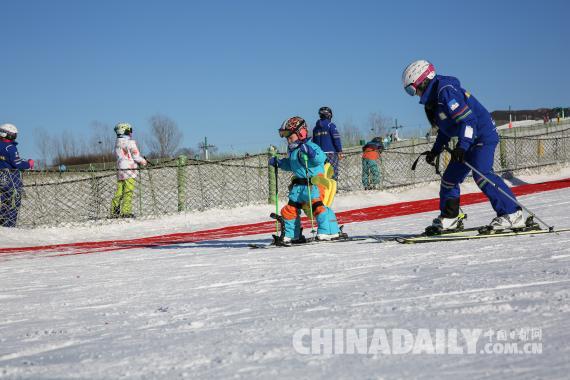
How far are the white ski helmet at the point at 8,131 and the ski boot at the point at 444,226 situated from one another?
8.35 m

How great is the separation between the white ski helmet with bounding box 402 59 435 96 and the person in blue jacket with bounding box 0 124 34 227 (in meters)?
8.20

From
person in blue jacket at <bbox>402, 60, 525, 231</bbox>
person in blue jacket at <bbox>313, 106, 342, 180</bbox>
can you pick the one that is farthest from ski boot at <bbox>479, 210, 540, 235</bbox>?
person in blue jacket at <bbox>313, 106, 342, 180</bbox>

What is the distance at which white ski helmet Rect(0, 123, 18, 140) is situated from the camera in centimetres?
1212

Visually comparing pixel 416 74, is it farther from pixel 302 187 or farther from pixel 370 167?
pixel 370 167

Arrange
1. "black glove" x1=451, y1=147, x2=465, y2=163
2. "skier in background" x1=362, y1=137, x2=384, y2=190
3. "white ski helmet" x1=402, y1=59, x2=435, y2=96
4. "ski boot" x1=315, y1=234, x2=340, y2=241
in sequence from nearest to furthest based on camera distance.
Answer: "black glove" x1=451, y1=147, x2=465, y2=163, "white ski helmet" x1=402, y1=59, x2=435, y2=96, "ski boot" x1=315, y1=234, x2=340, y2=241, "skier in background" x1=362, y1=137, x2=384, y2=190

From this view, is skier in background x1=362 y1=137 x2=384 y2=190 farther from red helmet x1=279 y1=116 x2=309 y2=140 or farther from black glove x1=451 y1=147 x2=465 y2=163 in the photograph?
black glove x1=451 y1=147 x2=465 y2=163

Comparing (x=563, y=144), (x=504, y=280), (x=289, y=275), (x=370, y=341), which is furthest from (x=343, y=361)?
(x=563, y=144)

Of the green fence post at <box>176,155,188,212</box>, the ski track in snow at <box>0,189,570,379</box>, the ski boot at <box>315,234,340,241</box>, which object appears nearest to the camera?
the ski track in snow at <box>0,189,570,379</box>

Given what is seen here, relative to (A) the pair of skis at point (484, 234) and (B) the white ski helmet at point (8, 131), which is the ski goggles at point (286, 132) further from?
(B) the white ski helmet at point (8, 131)

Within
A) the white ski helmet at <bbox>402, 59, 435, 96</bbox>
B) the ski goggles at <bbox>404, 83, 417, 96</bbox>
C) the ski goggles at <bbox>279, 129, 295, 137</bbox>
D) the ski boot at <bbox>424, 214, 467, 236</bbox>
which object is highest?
the white ski helmet at <bbox>402, 59, 435, 96</bbox>

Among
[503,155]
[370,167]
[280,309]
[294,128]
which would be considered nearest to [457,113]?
[294,128]

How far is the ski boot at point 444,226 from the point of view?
6.84m

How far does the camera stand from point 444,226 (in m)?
6.86

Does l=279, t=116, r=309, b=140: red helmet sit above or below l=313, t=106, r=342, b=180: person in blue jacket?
below
